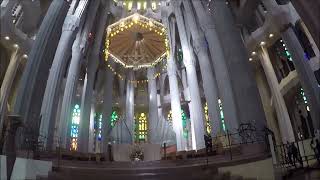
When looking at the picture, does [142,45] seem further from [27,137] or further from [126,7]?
[27,137]

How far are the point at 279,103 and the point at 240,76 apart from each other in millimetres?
9290

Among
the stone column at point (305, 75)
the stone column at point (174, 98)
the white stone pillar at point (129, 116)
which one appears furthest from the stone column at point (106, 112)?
the stone column at point (305, 75)

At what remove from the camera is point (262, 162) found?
7230mm

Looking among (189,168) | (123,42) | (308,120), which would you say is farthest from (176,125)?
(189,168)

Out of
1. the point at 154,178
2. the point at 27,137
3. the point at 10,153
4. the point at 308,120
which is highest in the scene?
the point at 308,120

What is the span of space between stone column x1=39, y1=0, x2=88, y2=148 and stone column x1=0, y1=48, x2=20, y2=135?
321cm

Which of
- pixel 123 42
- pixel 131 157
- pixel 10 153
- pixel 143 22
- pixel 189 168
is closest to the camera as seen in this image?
pixel 10 153

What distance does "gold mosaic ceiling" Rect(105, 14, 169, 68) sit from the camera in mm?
21203

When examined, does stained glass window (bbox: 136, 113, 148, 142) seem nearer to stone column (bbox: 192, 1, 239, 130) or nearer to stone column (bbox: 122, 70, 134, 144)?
stone column (bbox: 122, 70, 134, 144)

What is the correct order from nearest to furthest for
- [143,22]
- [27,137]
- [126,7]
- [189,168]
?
[189,168], [27,137], [143,22], [126,7]

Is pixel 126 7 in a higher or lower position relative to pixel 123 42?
higher

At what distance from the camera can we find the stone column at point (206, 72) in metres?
18.2

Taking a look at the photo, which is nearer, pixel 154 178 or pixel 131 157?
pixel 154 178

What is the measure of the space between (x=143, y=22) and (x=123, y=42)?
8.01ft
